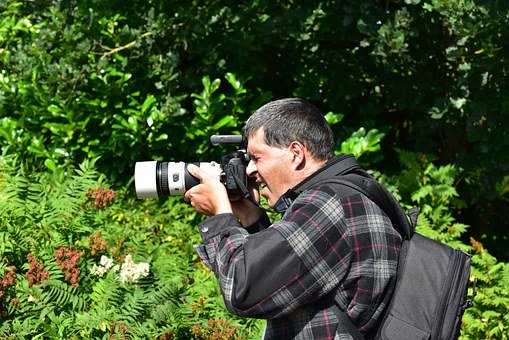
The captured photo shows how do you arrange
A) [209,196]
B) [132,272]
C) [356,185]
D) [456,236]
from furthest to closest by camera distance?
[456,236]
[132,272]
[209,196]
[356,185]

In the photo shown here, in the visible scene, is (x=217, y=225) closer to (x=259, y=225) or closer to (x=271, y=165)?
(x=271, y=165)

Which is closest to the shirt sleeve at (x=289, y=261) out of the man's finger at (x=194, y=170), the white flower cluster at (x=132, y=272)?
the man's finger at (x=194, y=170)

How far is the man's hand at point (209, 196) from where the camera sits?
2832mm

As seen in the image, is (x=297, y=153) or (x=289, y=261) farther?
(x=297, y=153)

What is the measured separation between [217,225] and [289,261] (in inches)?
13.6

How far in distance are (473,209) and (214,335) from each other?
133 inches

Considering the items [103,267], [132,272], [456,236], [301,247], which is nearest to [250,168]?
[301,247]

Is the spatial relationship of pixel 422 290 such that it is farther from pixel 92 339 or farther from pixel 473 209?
pixel 473 209

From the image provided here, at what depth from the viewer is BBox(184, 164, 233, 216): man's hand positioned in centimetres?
283

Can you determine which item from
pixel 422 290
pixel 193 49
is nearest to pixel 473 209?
pixel 193 49

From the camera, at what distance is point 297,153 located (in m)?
2.70

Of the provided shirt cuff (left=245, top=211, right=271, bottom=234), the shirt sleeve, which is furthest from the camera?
the shirt sleeve

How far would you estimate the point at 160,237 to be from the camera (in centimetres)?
588

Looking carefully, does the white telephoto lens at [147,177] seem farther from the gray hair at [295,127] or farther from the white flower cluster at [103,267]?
the white flower cluster at [103,267]
